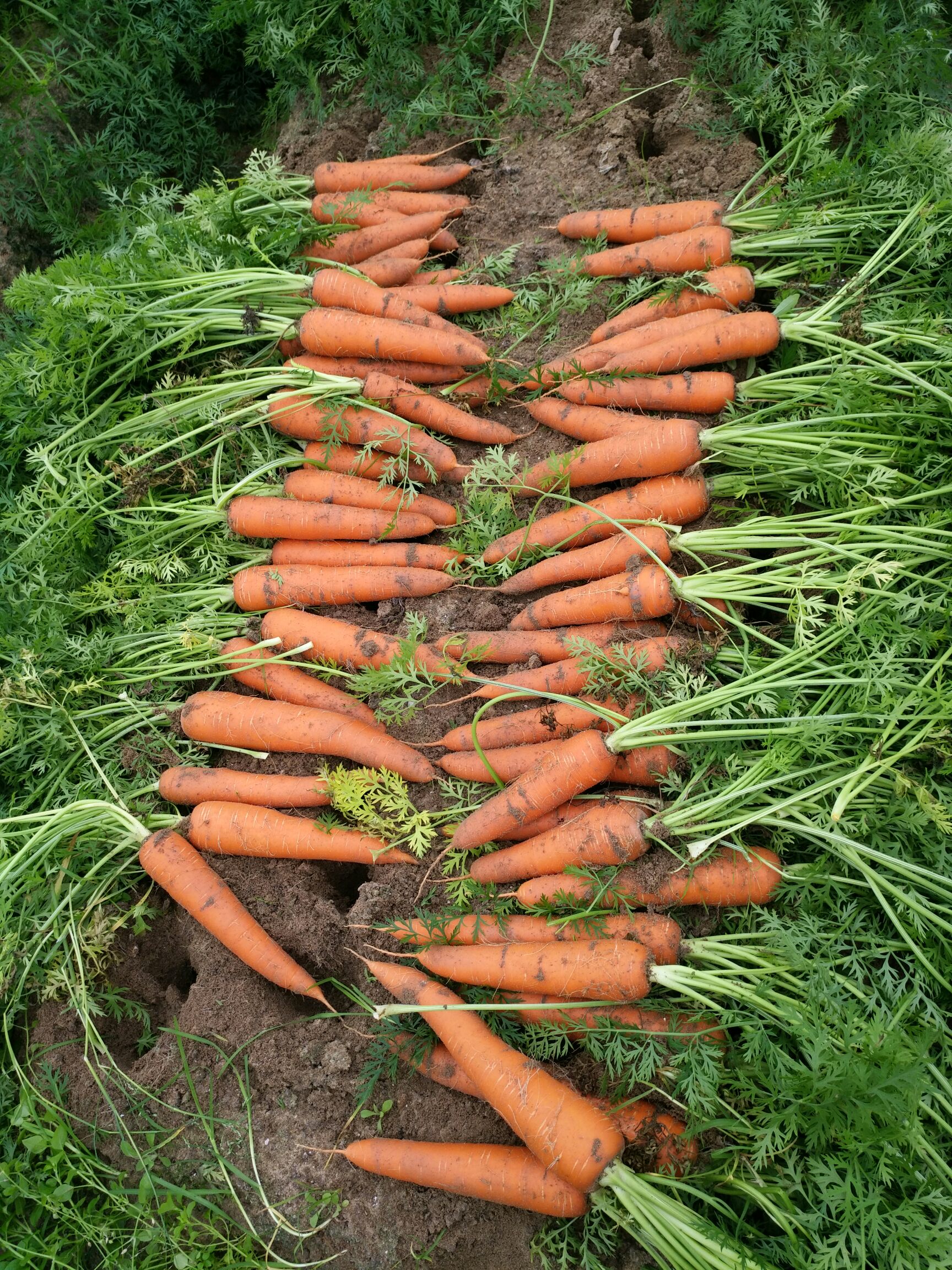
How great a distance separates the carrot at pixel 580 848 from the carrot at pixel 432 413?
1519 millimetres

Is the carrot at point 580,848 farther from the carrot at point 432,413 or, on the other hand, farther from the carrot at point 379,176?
the carrot at point 379,176

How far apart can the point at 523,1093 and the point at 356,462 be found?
88.7 inches

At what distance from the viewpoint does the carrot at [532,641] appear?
2779 millimetres

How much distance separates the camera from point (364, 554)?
321 cm

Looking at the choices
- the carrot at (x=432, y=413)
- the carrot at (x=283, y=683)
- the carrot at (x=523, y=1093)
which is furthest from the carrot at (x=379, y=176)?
the carrot at (x=523, y=1093)

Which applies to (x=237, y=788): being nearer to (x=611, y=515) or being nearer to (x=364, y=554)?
(x=364, y=554)

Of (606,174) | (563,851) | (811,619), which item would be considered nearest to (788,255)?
(606,174)

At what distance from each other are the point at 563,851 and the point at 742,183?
110 inches

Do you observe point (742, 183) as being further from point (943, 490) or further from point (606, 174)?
point (943, 490)

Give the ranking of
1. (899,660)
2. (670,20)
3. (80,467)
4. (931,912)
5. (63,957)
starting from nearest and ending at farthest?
(931,912) → (899,660) → (63,957) → (80,467) → (670,20)

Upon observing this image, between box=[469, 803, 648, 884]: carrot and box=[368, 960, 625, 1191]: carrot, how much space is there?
0.79ft

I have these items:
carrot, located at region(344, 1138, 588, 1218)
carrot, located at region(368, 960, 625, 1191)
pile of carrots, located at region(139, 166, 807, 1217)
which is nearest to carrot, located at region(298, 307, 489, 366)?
pile of carrots, located at region(139, 166, 807, 1217)

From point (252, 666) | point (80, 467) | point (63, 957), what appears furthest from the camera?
point (80, 467)

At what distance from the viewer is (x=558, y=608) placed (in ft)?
9.46
